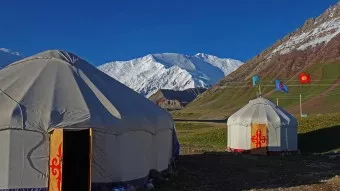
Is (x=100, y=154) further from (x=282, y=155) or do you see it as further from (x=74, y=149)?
(x=282, y=155)

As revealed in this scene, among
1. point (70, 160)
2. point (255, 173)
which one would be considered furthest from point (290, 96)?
point (70, 160)

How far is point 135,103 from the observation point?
1437cm

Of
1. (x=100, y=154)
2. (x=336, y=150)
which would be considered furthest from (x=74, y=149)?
(x=336, y=150)

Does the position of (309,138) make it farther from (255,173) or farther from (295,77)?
(295,77)

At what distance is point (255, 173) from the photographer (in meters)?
17.2

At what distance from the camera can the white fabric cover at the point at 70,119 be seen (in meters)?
11.7

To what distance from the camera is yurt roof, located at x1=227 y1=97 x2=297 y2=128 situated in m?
24.8

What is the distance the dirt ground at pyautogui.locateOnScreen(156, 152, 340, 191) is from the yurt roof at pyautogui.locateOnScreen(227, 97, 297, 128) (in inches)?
83.0

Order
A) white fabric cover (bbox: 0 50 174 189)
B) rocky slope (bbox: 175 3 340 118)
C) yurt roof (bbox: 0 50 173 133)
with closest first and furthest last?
white fabric cover (bbox: 0 50 174 189)
yurt roof (bbox: 0 50 173 133)
rocky slope (bbox: 175 3 340 118)

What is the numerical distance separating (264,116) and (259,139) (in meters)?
1.14

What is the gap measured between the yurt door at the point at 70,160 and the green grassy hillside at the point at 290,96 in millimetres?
73774

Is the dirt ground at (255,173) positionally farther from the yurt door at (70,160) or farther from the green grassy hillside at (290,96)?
the green grassy hillside at (290,96)

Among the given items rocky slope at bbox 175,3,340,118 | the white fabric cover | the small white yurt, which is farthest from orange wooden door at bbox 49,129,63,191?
rocky slope at bbox 175,3,340,118

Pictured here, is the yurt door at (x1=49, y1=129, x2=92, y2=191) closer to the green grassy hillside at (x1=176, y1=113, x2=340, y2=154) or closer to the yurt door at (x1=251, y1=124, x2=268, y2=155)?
the green grassy hillside at (x1=176, y1=113, x2=340, y2=154)
